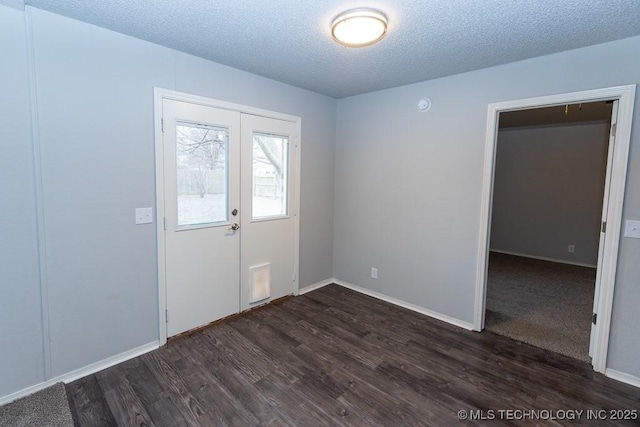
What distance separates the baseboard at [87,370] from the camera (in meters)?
1.97

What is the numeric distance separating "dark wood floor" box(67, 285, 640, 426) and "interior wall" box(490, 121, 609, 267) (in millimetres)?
3844

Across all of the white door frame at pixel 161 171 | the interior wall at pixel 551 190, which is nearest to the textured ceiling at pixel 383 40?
the white door frame at pixel 161 171

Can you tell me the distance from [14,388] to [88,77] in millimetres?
2135

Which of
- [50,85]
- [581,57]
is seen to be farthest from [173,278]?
[581,57]

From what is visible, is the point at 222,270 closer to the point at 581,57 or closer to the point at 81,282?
the point at 81,282

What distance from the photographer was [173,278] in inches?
105

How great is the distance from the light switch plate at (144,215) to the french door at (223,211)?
0.12 metres

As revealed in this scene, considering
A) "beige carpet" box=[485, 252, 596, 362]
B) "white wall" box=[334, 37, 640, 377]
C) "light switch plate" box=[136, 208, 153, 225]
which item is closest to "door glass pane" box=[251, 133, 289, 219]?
"white wall" box=[334, 37, 640, 377]

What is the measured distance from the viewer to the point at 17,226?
191cm

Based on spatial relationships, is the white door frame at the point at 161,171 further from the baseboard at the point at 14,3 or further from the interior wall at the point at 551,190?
the interior wall at the point at 551,190

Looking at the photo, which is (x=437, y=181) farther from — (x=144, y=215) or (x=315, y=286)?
(x=144, y=215)

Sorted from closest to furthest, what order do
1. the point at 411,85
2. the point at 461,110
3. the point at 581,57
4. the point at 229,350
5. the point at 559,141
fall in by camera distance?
the point at 581,57 → the point at 229,350 → the point at 461,110 → the point at 411,85 → the point at 559,141

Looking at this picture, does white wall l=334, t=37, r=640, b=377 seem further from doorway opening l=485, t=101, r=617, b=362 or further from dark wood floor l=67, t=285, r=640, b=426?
doorway opening l=485, t=101, r=617, b=362

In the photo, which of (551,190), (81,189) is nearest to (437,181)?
(81,189)
